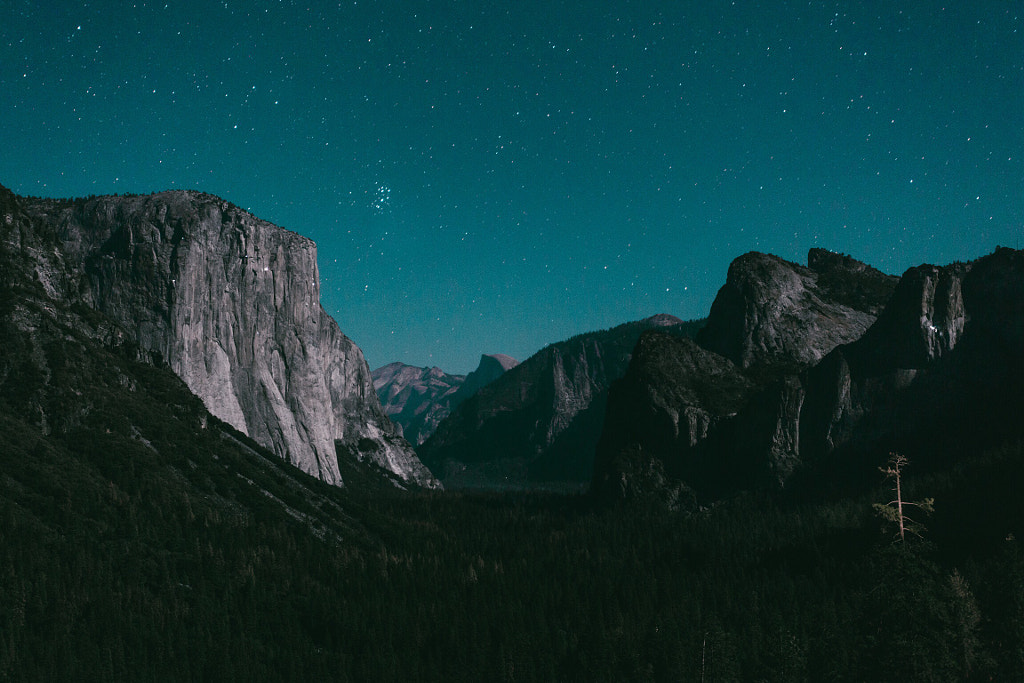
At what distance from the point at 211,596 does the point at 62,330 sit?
92.0 meters

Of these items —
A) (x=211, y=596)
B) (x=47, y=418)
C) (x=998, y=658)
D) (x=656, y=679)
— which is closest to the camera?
(x=998, y=658)

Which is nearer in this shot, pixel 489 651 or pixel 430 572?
pixel 489 651

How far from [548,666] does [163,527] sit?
87.2 m

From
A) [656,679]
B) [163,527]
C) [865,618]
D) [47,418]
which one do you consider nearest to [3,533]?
[163,527]

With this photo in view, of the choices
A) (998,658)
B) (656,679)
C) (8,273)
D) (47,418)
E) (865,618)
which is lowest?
(656,679)

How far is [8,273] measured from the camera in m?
199

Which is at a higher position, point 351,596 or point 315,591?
point 315,591

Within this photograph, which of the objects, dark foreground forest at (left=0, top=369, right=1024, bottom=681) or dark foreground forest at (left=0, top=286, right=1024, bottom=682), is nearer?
dark foreground forest at (left=0, top=369, right=1024, bottom=681)

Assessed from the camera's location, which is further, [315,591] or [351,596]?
[351,596]

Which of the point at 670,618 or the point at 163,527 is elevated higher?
the point at 163,527

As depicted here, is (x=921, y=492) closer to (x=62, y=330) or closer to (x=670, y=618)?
(x=670, y=618)

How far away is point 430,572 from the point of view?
18638cm

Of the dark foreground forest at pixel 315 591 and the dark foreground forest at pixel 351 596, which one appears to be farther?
the dark foreground forest at pixel 315 591

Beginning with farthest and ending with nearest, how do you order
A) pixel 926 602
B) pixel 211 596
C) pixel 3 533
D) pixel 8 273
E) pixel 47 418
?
1. pixel 8 273
2. pixel 47 418
3. pixel 211 596
4. pixel 3 533
5. pixel 926 602
